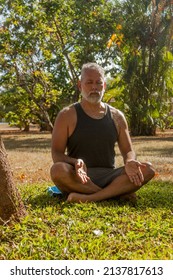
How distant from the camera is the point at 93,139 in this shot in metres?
4.94

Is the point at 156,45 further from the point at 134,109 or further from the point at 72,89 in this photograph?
the point at 72,89

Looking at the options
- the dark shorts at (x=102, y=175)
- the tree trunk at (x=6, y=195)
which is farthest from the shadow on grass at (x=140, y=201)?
the tree trunk at (x=6, y=195)

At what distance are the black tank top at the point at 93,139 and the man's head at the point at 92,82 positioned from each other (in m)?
0.24

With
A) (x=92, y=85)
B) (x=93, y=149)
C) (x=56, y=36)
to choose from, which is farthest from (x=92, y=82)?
(x=56, y=36)

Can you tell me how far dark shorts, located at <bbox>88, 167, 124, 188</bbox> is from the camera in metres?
5.01

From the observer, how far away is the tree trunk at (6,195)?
380 centimetres

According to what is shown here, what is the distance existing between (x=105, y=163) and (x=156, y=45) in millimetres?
18334

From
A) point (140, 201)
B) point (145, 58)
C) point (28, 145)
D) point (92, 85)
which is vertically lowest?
point (28, 145)

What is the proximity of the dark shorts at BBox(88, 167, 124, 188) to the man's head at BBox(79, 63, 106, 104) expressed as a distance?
754mm

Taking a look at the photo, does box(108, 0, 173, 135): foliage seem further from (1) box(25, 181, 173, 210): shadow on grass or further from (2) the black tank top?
(2) the black tank top

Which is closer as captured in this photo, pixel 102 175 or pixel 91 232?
pixel 91 232

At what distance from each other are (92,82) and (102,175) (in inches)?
40.1

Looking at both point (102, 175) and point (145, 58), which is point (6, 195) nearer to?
point (102, 175)
